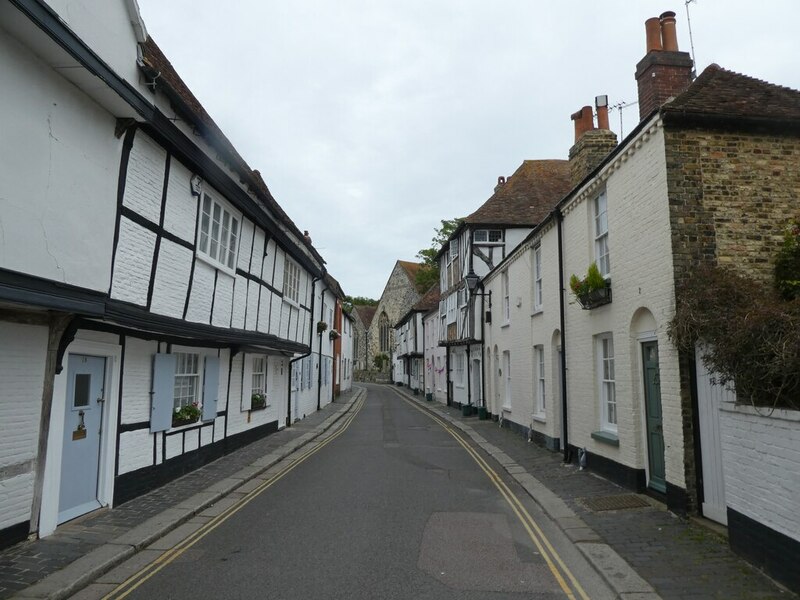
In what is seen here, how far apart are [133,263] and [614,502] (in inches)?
304

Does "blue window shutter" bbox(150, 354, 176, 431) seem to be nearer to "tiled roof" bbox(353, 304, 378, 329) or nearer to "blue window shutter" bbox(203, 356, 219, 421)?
"blue window shutter" bbox(203, 356, 219, 421)

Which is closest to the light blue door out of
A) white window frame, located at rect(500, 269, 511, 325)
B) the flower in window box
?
the flower in window box

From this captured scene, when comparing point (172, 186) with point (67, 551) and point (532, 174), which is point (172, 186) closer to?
point (67, 551)

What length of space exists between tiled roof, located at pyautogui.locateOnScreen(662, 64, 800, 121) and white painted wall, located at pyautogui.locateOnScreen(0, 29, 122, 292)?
24.5 ft

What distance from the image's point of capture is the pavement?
196 inches

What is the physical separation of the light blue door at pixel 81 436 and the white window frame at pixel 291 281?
9535mm

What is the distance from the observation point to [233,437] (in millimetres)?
12789

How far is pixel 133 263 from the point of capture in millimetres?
8039

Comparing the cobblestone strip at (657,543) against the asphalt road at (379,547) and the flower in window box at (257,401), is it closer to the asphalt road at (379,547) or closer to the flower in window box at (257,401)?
the asphalt road at (379,547)

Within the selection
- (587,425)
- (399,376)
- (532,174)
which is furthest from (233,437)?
(399,376)

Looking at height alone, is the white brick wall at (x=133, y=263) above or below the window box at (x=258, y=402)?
above

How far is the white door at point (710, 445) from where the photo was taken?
664 cm

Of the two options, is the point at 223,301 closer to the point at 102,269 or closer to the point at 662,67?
the point at 102,269

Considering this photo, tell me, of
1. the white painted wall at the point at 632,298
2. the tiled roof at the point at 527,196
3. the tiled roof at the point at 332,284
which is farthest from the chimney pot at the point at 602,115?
the tiled roof at the point at 332,284
